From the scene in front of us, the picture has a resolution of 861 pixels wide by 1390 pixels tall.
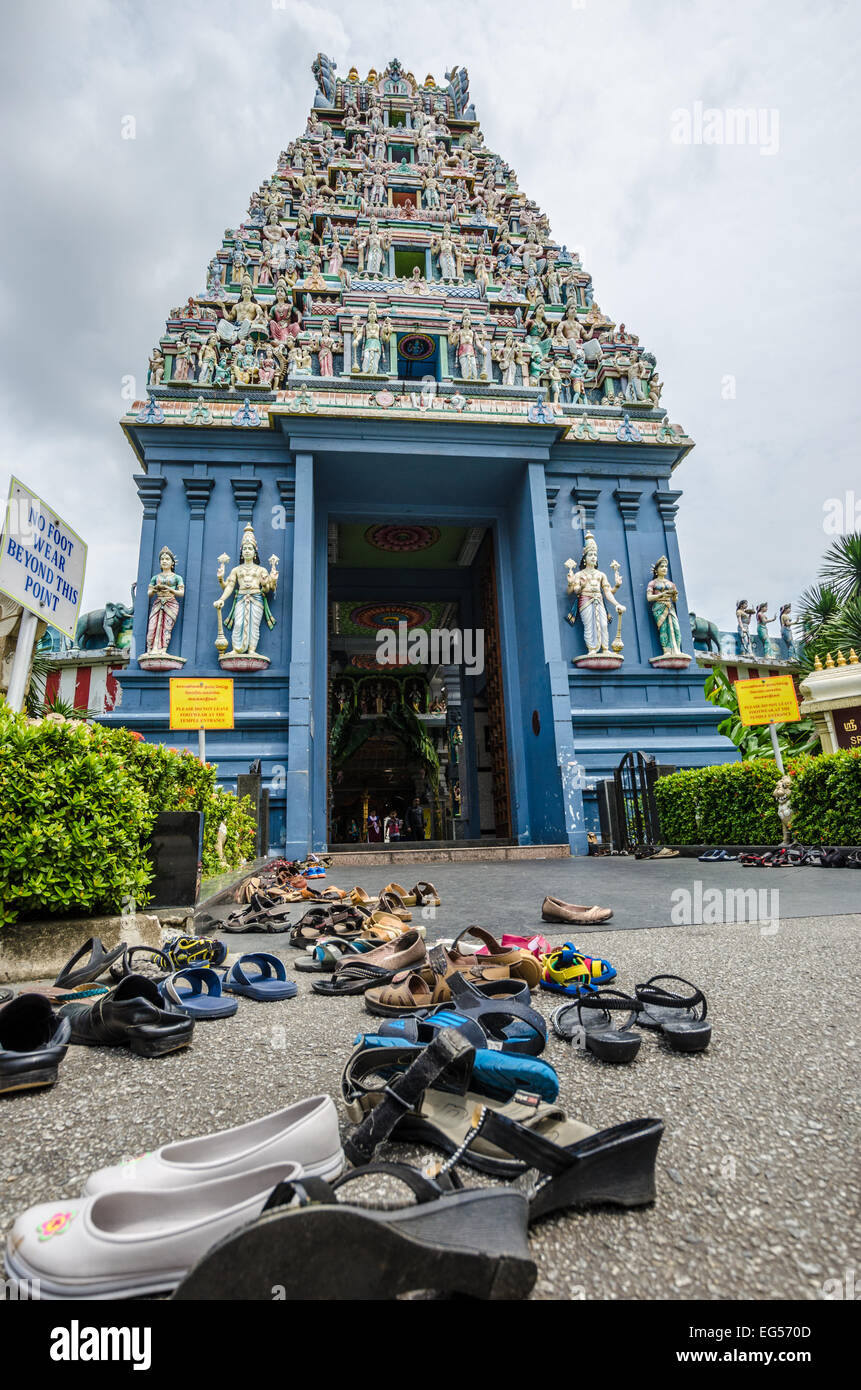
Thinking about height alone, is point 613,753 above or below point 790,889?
above

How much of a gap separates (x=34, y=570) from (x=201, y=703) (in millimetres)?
4302

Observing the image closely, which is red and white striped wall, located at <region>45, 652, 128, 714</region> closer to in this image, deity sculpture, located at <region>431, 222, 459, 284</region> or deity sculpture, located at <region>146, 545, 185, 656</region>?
deity sculpture, located at <region>146, 545, 185, 656</region>

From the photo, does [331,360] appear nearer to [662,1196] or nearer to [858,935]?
[858,935]

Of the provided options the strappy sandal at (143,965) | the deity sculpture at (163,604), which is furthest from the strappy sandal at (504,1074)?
the deity sculpture at (163,604)

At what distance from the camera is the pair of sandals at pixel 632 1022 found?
170 cm

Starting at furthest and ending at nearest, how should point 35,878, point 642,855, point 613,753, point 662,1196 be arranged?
point 613,753
point 642,855
point 35,878
point 662,1196

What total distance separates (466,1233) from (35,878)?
8.70ft

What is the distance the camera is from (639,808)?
31.8 ft

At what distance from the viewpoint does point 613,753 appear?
460 inches

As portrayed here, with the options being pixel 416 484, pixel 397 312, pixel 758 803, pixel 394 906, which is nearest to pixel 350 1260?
pixel 394 906

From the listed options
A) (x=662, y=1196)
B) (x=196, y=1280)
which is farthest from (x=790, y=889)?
(x=196, y=1280)

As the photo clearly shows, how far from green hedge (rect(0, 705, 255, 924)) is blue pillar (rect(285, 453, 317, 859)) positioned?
6.90 meters

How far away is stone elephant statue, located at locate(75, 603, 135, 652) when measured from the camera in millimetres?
27984

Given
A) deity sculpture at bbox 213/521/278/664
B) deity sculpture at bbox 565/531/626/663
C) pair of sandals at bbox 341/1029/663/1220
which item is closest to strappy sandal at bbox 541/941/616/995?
pair of sandals at bbox 341/1029/663/1220
